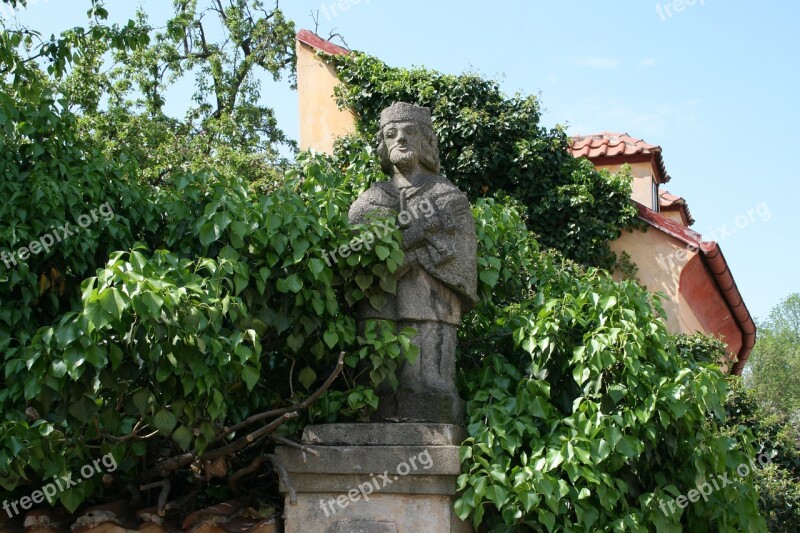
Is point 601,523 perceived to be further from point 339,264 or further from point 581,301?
point 339,264

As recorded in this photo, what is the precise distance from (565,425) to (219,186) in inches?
103

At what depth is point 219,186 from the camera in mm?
6258

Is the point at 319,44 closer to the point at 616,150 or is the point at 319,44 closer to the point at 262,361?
the point at 616,150

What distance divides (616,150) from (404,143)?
31.0 feet

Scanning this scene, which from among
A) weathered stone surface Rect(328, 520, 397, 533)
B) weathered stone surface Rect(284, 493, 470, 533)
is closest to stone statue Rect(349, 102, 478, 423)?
weathered stone surface Rect(284, 493, 470, 533)

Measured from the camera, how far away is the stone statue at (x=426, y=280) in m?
5.83

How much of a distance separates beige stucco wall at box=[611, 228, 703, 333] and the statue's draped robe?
703 cm

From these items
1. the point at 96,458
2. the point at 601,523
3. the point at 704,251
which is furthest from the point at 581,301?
the point at 704,251

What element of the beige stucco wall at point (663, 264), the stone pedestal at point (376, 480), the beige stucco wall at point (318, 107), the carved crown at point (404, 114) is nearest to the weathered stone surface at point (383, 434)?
the stone pedestal at point (376, 480)

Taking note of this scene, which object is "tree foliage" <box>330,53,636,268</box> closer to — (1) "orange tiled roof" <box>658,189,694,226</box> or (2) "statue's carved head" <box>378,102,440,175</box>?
(1) "orange tiled roof" <box>658,189,694,226</box>

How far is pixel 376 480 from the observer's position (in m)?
5.49

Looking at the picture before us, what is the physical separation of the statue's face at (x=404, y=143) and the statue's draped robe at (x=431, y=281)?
11.0 inches

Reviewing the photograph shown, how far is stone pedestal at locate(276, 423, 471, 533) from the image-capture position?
5.46 metres

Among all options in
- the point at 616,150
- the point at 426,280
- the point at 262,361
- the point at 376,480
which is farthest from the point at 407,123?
→ the point at 616,150
